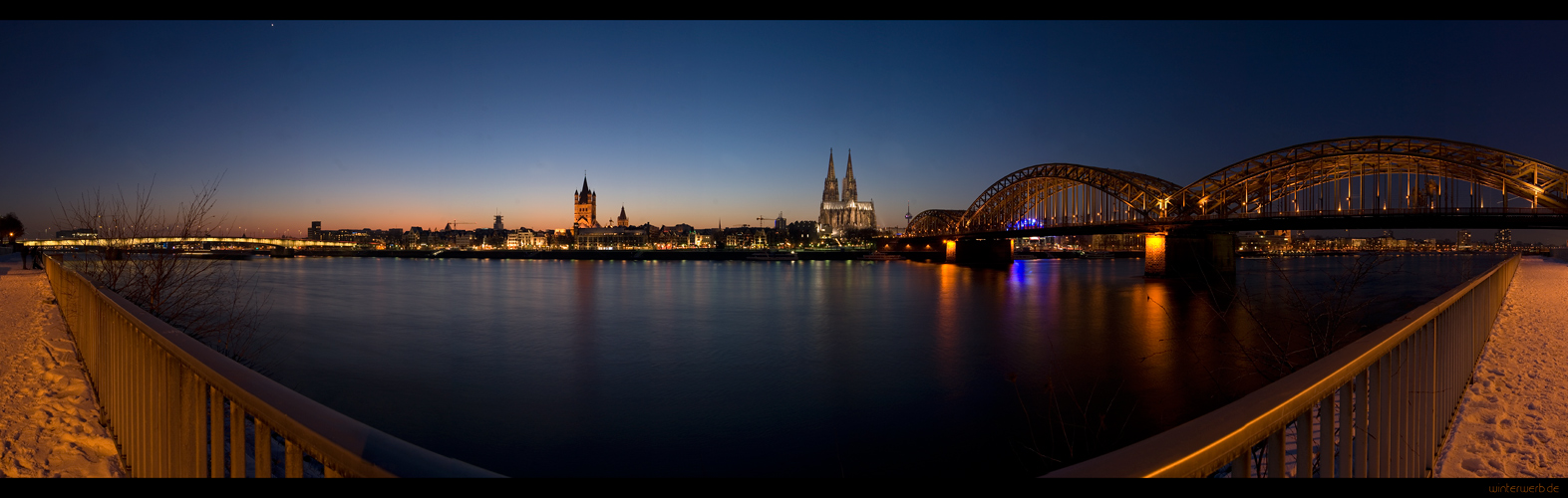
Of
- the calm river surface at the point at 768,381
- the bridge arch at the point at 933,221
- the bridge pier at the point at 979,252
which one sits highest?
the bridge arch at the point at 933,221

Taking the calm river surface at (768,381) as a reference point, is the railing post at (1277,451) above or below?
above

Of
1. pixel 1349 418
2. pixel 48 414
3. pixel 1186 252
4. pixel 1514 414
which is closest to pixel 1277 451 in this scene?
pixel 1349 418

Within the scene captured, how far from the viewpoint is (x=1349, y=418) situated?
9.73ft

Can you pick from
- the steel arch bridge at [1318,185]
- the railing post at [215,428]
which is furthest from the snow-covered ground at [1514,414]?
the steel arch bridge at [1318,185]

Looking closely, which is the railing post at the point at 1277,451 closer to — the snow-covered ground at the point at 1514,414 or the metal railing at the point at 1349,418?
the metal railing at the point at 1349,418

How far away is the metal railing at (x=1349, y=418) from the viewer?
158 centimetres

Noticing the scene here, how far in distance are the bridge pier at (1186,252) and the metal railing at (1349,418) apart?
5100cm

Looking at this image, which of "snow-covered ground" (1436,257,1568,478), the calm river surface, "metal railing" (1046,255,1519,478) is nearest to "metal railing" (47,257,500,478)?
"metal railing" (1046,255,1519,478)

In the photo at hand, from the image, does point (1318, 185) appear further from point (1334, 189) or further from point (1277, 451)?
point (1277, 451)

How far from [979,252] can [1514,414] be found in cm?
8814

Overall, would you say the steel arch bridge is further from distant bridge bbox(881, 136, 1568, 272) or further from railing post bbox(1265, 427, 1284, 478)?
railing post bbox(1265, 427, 1284, 478)

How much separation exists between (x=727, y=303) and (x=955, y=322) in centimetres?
1284

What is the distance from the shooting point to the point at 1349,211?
41.2 metres

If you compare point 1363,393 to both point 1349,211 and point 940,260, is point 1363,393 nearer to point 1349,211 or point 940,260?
point 1349,211
